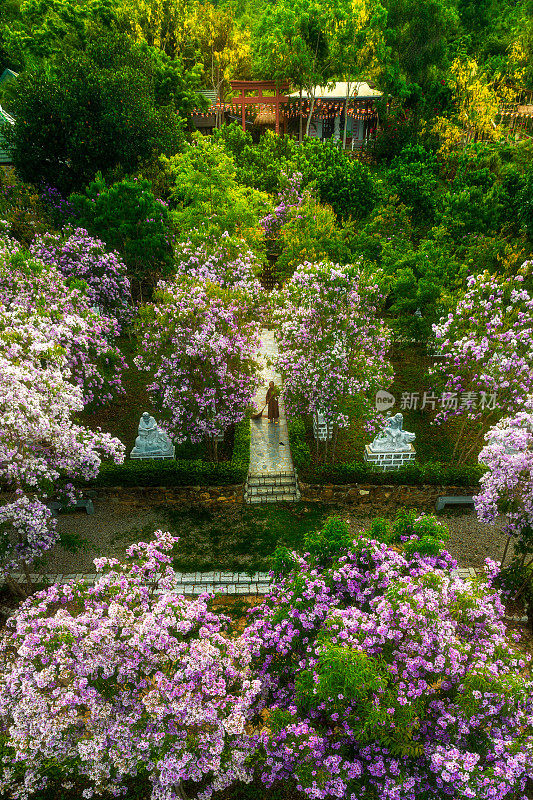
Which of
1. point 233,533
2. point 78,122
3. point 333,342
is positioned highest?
point 78,122

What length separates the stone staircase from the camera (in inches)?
723

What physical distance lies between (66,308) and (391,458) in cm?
1237

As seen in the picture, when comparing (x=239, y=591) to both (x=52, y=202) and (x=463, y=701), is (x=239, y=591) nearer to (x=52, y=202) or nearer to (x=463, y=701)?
(x=463, y=701)

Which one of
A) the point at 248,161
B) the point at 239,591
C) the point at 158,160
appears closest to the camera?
the point at 239,591

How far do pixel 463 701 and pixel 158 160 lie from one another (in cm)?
3333

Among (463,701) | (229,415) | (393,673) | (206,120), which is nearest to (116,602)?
(393,673)

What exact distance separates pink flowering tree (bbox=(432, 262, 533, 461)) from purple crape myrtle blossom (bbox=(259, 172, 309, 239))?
54.4 ft

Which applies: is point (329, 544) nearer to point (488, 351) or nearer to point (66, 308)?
point (488, 351)

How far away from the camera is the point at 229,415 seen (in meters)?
17.9

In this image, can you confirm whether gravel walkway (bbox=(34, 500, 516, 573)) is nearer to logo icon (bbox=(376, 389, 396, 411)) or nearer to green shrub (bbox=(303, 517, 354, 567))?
logo icon (bbox=(376, 389, 396, 411))

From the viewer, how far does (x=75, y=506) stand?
17.7 meters

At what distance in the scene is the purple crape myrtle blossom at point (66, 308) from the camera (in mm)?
16422

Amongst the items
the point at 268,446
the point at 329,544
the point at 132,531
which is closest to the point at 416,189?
the point at 268,446

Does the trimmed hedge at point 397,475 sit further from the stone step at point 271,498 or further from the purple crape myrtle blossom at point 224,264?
the purple crape myrtle blossom at point 224,264
